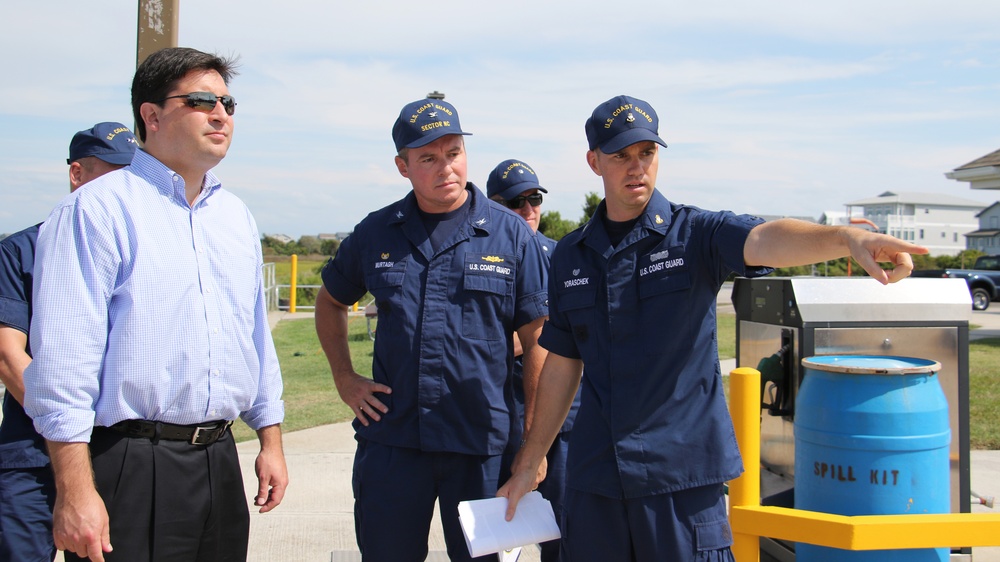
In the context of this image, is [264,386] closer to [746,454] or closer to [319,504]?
[746,454]

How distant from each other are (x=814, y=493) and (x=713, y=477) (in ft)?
2.56

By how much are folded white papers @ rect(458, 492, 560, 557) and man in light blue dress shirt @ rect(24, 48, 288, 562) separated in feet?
2.20

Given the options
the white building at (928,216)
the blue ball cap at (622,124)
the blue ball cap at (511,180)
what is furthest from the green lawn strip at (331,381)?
the white building at (928,216)

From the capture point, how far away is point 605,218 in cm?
275

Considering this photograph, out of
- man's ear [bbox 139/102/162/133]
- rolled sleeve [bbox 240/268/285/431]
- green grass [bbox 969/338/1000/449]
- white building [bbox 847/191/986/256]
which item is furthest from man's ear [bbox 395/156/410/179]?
white building [bbox 847/191/986/256]

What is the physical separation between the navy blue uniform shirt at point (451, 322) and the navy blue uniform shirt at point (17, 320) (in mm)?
1089

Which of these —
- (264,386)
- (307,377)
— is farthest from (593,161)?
(307,377)

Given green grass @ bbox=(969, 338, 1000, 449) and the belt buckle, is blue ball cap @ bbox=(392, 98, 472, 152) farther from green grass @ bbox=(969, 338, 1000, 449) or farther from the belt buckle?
green grass @ bbox=(969, 338, 1000, 449)

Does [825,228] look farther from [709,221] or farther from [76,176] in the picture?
[76,176]

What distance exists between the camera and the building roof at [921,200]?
83.3 m

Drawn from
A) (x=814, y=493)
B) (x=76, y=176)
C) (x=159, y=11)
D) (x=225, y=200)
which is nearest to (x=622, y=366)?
(x=814, y=493)

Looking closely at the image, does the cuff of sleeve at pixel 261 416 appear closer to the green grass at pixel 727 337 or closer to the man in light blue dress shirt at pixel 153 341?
the man in light blue dress shirt at pixel 153 341

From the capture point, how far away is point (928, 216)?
8200 centimetres

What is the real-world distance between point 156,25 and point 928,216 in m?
90.0
